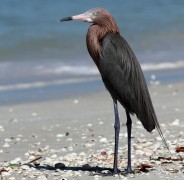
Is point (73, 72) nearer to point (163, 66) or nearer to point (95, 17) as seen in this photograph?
point (163, 66)

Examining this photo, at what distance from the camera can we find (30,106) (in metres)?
12.0

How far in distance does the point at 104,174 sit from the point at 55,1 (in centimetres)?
1944

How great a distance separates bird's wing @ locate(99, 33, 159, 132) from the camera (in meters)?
7.13

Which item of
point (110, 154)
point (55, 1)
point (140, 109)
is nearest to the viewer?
point (140, 109)

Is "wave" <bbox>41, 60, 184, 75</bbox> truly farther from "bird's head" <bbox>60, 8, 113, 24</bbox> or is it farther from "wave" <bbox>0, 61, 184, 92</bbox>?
"bird's head" <bbox>60, 8, 113, 24</bbox>

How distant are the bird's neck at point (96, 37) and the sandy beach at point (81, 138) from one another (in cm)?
107

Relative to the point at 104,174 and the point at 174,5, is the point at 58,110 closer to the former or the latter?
the point at 104,174

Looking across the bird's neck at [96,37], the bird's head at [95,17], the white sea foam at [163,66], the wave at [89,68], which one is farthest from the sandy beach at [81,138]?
the white sea foam at [163,66]

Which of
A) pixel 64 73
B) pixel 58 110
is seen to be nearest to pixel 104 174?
pixel 58 110

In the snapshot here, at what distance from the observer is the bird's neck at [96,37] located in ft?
23.8

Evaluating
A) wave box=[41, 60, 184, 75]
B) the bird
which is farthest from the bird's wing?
wave box=[41, 60, 184, 75]

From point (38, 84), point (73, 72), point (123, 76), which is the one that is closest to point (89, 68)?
point (73, 72)

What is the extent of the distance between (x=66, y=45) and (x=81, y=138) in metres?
8.88

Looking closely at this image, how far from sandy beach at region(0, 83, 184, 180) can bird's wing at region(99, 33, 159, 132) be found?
20.9 inches
